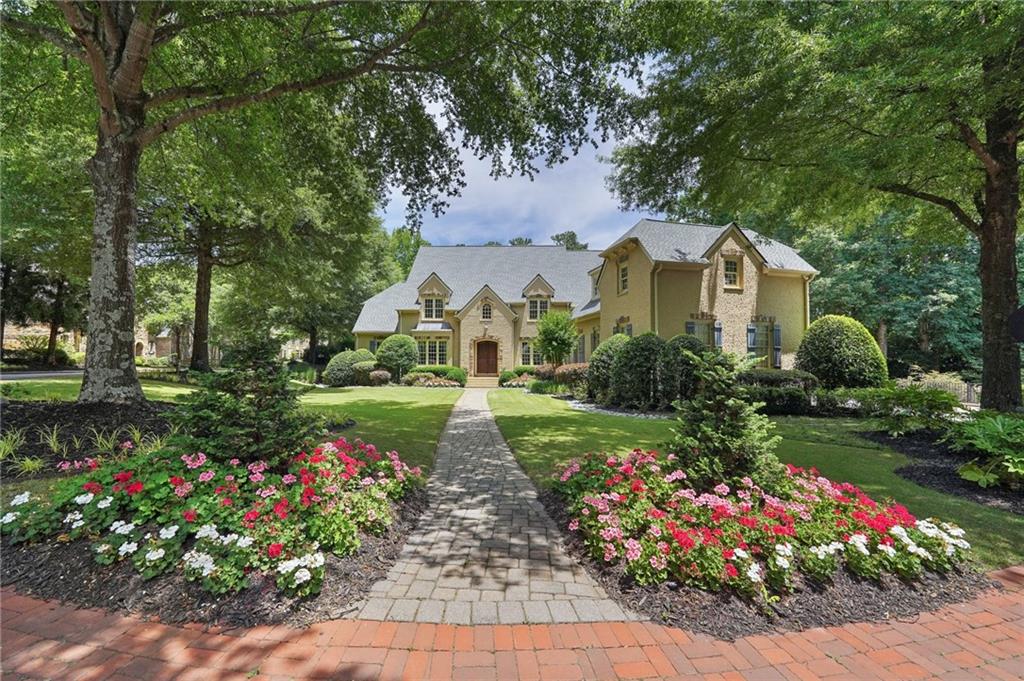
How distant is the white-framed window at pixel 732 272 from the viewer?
19641 mm

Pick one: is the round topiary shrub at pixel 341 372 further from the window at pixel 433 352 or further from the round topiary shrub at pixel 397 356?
the window at pixel 433 352

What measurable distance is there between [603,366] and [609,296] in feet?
26.2

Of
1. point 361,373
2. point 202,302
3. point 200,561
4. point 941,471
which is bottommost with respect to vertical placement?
point 941,471

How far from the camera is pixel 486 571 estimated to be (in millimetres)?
3484

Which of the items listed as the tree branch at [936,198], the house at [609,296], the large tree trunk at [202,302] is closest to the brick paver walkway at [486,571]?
the tree branch at [936,198]

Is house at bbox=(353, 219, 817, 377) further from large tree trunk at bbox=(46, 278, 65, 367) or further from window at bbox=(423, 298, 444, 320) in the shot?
large tree trunk at bbox=(46, 278, 65, 367)

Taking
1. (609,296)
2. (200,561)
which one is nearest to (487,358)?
(609,296)

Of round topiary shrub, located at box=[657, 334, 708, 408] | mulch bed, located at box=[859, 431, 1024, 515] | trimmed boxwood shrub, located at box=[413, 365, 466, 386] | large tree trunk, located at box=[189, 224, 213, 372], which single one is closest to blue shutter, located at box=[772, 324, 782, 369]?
round topiary shrub, located at box=[657, 334, 708, 408]

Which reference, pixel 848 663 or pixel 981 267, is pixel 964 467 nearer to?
pixel 848 663

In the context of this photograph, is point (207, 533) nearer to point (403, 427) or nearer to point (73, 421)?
point (73, 421)

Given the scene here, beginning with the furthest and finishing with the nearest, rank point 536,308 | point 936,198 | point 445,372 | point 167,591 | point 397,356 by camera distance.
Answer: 1. point 536,308
2. point 445,372
3. point 397,356
4. point 936,198
5. point 167,591

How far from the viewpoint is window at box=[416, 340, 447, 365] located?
28.5 metres

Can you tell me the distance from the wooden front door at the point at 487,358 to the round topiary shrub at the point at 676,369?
54.0 feet

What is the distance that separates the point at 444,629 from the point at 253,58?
9618mm
